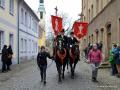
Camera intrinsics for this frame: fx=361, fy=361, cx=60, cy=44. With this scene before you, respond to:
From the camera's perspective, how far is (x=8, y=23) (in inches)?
1104

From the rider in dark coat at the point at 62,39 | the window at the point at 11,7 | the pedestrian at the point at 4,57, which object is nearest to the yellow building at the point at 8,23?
the window at the point at 11,7

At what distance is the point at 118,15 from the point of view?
22.6 meters

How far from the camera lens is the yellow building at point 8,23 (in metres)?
25.9

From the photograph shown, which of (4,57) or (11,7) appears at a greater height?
(11,7)

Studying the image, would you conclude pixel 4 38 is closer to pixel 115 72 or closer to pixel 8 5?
pixel 8 5

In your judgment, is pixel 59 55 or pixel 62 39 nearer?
pixel 59 55

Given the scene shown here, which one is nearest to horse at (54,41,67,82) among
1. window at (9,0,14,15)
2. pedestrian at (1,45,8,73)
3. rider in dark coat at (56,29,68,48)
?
rider in dark coat at (56,29,68,48)

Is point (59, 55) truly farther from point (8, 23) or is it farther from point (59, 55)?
point (8, 23)

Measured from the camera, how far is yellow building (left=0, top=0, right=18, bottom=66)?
25906 millimetres

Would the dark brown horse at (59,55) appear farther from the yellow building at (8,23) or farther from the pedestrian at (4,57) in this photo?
the yellow building at (8,23)

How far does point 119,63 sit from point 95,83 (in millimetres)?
3412

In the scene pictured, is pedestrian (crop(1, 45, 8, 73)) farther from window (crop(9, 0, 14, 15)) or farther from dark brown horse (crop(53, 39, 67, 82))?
dark brown horse (crop(53, 39, 67, 82))

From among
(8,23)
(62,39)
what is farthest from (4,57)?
(62,39)

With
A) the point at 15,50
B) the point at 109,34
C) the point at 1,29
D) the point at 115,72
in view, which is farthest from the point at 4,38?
the point at 115,72
